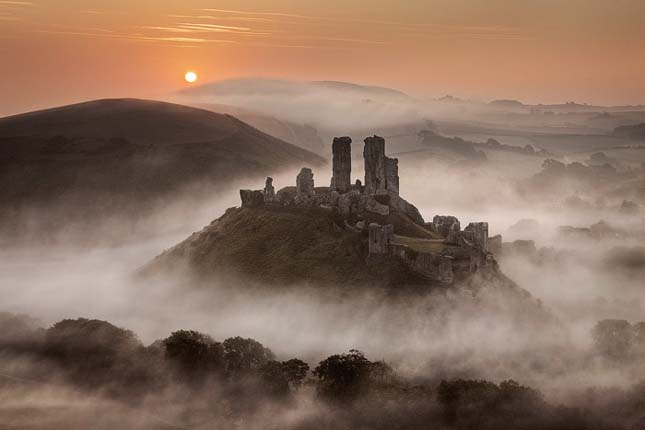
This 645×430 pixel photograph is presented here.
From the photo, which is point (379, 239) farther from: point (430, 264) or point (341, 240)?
point (430, 264)

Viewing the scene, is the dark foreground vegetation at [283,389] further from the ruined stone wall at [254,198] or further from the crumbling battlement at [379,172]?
the crumbling battlement at [379,172]

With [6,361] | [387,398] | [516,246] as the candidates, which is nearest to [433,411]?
[387,398]

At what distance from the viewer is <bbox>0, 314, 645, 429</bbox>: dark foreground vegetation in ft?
→ 299

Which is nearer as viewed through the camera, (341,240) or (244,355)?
(244,355)

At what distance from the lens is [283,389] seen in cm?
9944

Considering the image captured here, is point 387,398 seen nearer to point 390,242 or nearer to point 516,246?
point 390,242

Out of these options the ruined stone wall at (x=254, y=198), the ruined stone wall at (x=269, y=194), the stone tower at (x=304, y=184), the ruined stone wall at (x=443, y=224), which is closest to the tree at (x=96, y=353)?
the ruined stone wall at (x=254, y=198)

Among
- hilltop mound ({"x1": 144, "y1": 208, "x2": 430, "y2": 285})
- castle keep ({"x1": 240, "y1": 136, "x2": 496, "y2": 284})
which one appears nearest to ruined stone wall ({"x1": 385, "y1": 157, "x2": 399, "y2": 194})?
castle keep ({"x1": 240, "y1": 136, "x2": 496, "y2": 284})

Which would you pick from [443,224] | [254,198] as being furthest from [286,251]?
[443,224]

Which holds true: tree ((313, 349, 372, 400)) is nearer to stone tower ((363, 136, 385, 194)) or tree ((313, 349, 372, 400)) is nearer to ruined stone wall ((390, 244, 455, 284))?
ruined stone wall ((390, 244, 455, 284))

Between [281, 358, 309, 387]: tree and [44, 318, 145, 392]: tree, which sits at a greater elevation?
[44, 318, 145, 392]: tree

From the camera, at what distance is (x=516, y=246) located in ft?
562

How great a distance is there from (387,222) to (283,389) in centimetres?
3676

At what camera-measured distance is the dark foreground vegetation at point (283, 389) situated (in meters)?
91.1
